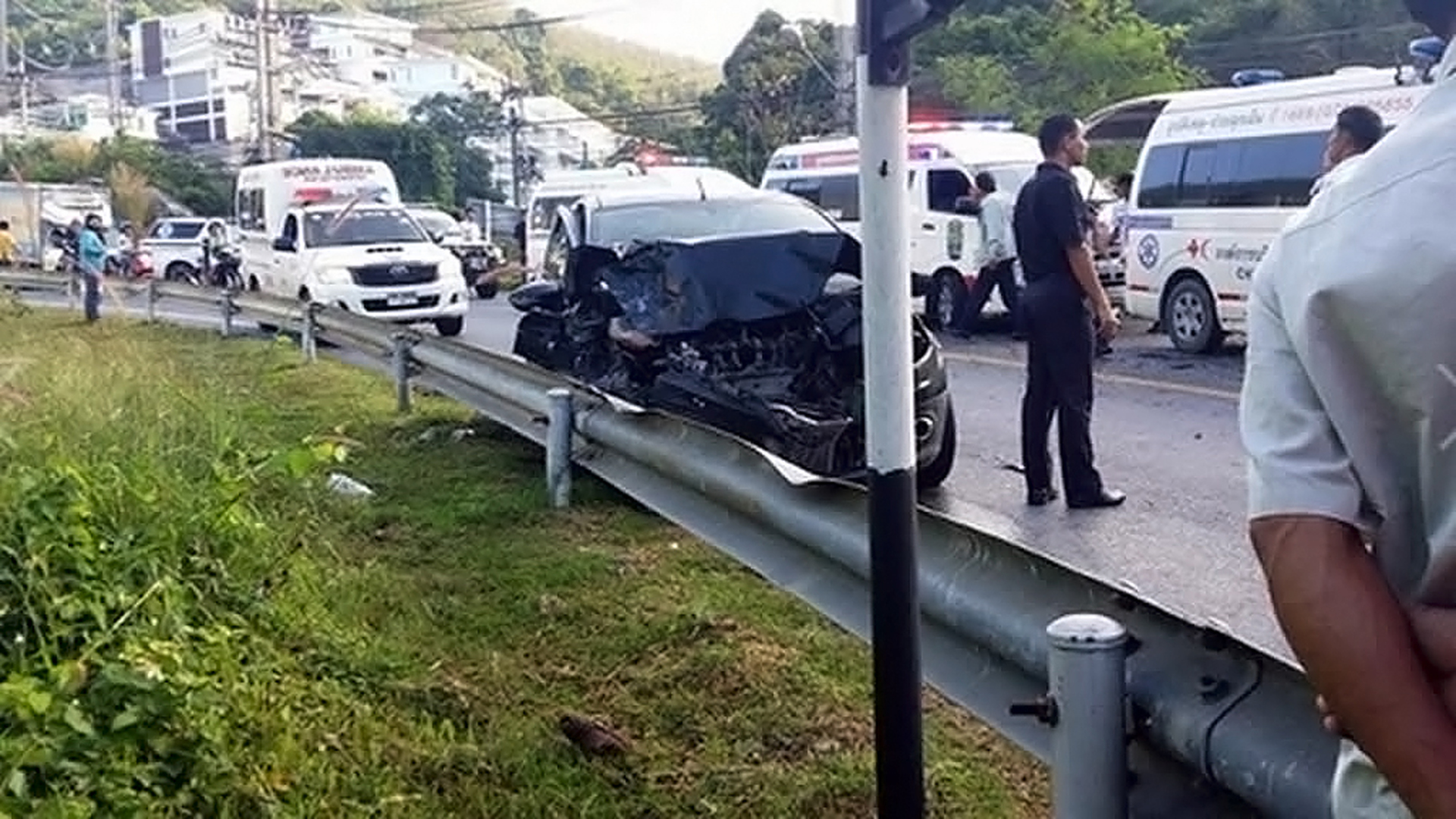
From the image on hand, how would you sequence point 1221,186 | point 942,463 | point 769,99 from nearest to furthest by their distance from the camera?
point 942,463 < point 1221,186 < point 769,99

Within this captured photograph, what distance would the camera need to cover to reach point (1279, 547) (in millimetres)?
1303

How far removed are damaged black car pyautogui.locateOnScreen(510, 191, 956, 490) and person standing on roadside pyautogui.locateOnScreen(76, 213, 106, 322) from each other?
13.3 meters

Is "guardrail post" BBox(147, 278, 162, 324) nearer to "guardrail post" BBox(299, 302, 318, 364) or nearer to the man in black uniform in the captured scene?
"guardrail post" BBox(299, 302, 318, 364)

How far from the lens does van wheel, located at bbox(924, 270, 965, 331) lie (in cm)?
1867

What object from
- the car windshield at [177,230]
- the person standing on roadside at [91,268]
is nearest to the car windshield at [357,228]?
the person standing on roadside at [91,268]

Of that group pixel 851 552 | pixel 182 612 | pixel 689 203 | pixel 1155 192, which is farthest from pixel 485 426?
pixel 1155 192

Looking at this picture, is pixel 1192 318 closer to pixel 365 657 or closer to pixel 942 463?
pixel 942 463

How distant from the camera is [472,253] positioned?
32.0 metres

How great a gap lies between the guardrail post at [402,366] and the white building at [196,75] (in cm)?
8513

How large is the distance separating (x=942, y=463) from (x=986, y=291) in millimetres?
9905

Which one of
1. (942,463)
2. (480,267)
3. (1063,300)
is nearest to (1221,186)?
(942,463)

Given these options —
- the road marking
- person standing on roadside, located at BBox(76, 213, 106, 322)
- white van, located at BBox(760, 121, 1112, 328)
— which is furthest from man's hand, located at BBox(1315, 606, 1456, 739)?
person standing on roadside, located at BBox(76, 213, 106, 322)

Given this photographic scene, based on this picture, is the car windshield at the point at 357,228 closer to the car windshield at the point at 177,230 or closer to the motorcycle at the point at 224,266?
the motorcycle at the point at 224,266

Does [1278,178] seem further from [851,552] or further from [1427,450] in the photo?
[1427,450]
